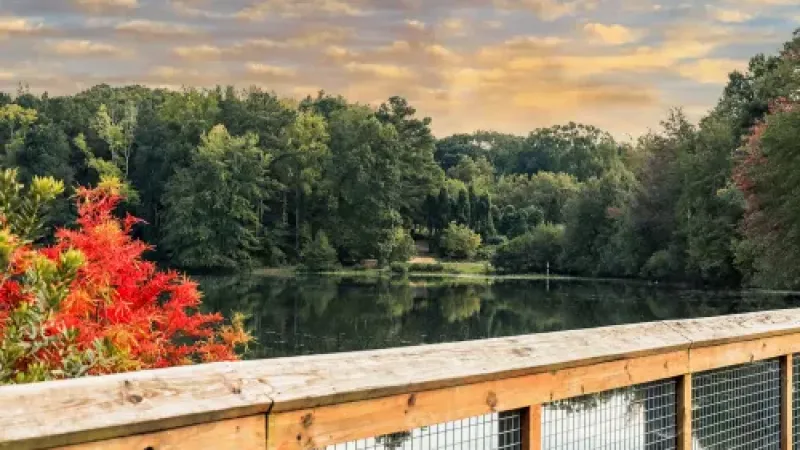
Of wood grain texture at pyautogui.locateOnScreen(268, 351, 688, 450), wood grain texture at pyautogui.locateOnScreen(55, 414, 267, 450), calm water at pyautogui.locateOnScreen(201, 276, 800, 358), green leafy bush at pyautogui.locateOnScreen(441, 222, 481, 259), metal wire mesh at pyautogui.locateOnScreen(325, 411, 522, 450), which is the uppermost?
wood grain texture at pyautogui.locateOnScreen(55, 414, 267, 450)

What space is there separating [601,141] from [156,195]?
3788cm

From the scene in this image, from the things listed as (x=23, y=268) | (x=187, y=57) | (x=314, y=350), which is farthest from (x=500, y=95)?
(x=23, y=268)

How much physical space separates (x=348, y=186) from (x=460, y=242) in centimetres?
786

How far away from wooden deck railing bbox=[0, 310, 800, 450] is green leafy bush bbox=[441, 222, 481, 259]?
5381cm

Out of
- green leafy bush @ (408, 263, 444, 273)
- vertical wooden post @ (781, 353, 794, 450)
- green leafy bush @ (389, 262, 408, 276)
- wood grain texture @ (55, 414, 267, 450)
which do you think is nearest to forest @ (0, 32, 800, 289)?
green leafy bush @ (389, 262, 408, 276)

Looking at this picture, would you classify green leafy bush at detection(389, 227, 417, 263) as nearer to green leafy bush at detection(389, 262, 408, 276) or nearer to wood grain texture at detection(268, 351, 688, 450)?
green leafy bush at detection(389, 262, 408, 276)

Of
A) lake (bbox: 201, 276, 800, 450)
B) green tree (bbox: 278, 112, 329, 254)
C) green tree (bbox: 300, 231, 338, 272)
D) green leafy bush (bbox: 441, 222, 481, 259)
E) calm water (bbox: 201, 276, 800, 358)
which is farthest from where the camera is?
green leafy bush (bbox: 441, 222, 481, 259)

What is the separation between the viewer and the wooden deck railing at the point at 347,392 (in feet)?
4.20

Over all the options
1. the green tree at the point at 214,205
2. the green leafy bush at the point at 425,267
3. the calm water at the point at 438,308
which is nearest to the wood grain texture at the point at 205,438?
the calm water at the point at 438,308

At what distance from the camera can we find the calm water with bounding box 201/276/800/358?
21.9 m

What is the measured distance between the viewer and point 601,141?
74312 millimetres

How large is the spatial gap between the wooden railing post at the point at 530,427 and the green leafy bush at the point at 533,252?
4335 cm

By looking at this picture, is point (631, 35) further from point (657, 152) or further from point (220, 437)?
point (220, 437)

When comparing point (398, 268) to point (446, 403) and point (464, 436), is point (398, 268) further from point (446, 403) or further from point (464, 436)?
point (446, 403)
